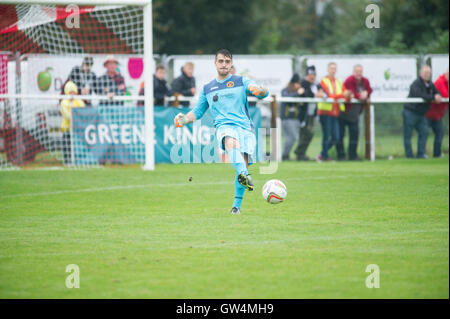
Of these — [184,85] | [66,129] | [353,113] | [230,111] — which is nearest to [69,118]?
[66,129]

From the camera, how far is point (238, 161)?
29.8 feet

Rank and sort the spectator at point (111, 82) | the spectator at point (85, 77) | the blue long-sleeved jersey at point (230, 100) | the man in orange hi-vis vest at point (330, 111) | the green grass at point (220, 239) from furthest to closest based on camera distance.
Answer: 1. the man in orange hi-vis vest at point (330, 111)
2. the spectator at point (85, 77)
3. the spectator at point (111, 82)
4. the blue long-sleeved jersey at point (230, 100)
5. the green grass at point (220, 239)

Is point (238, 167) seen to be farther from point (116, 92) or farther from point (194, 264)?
point (116, 92)

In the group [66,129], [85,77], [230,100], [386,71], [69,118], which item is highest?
[386,71]

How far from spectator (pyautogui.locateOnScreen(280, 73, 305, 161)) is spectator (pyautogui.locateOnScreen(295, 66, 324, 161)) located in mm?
141

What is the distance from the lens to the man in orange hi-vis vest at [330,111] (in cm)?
1831

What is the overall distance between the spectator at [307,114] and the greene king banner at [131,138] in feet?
4.26

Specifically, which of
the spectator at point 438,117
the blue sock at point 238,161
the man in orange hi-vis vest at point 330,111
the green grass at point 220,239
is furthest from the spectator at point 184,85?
the blue sock at point 238,161

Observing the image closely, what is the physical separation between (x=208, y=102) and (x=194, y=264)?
4015mm

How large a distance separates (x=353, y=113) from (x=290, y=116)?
1655 mm

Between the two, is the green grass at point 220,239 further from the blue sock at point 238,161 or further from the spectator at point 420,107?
the spectator at point 420,107

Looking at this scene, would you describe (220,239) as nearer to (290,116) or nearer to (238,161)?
(238,161)

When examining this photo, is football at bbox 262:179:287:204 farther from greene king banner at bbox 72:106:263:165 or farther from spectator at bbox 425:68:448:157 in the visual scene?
spectator at bbox 425:68:448:157

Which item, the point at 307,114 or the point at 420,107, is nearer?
the point at 307,114
